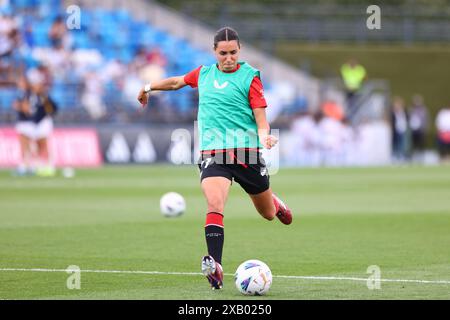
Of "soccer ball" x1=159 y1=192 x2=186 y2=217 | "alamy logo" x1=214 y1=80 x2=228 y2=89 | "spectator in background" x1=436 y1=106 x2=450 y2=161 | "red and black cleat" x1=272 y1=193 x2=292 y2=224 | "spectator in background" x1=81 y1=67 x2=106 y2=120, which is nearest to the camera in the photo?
"alamy logo" x1=214 y1=80 x2=228 y2=89

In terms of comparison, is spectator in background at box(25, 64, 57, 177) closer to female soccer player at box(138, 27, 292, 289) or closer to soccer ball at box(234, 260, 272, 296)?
female soccer player at box(138, 27, 292, 289)

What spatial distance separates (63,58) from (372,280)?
28.3 metres

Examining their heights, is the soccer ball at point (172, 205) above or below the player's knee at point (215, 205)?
below

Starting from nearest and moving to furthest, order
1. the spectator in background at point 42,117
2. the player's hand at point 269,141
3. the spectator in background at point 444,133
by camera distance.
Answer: the player's hand at point 269,141 < the spectator in background at point 42,117 < the spectator in background at point 444,133

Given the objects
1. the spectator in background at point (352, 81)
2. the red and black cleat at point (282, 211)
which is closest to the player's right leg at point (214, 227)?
the red and black cleat at point (282, 211)

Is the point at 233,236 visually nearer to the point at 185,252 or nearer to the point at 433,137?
the point at 185,252

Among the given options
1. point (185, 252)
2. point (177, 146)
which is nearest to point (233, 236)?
point (185, 252)

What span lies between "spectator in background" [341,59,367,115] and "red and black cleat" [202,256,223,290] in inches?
1326

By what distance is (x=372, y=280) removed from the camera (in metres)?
10.7

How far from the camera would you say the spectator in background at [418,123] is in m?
44.5

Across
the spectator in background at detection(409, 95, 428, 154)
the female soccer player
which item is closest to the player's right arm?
the female soccer player

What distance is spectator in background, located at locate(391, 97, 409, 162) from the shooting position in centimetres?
4325

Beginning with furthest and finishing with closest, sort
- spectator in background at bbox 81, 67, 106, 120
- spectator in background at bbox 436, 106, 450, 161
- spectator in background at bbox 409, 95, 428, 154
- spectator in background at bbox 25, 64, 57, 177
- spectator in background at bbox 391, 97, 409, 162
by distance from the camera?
spectator in background at bbox 436, 106, 450, 161
spectator in background at bbox 409, 95, 428, 154
spectator in background at bbox 391, 97, 409, 162
spectator in background at bbox 81, 67, 106, 120
spectator in background at bbox 25, 64, 57, 177

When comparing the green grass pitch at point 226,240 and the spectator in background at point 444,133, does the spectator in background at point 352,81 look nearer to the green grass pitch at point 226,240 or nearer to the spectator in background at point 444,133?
the spectator in background at point 444,133
